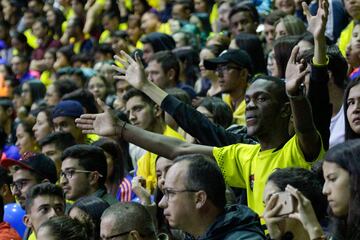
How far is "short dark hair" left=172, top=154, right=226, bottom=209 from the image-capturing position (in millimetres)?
4668

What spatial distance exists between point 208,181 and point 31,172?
10.7ft

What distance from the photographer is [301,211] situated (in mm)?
3957

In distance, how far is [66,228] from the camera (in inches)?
219

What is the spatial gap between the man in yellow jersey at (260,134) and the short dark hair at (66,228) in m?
0.54

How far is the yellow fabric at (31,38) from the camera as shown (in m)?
17.0

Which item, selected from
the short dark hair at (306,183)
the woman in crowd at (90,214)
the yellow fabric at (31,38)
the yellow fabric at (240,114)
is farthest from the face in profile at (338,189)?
the yellow fabric at (31,38)

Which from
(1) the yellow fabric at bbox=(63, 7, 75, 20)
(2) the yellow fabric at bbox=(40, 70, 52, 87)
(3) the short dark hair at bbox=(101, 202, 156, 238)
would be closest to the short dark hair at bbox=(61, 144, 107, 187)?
(3) the short dark hair at bbox=(101, 202, 156, 238)

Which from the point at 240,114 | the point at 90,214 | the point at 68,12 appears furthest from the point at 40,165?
the point at 68,12

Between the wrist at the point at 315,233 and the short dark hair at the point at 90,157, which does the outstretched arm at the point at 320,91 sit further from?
the short dark hair at the point at 90,157

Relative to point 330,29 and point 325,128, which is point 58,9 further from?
point 325,128

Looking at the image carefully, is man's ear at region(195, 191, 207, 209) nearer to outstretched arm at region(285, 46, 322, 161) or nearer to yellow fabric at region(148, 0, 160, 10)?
outstretched arm at region(285, 46, 322, 161)

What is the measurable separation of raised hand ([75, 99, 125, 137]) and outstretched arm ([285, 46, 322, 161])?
1168 mm

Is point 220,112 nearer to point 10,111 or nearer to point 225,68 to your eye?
point 225,68

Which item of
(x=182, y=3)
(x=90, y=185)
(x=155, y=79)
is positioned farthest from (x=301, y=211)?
(x=182, y=3)
